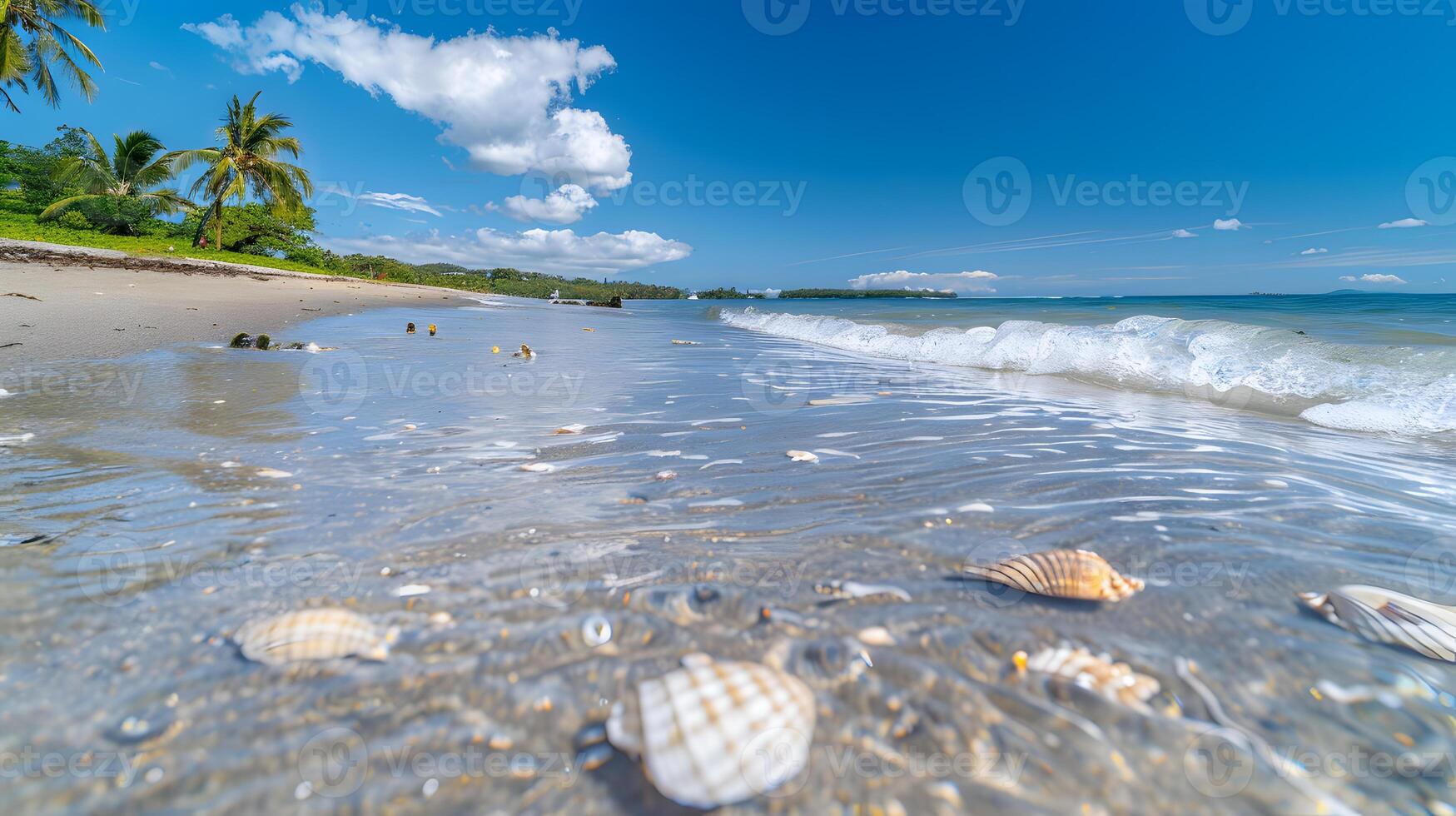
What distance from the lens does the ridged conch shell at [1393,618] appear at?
1575mm

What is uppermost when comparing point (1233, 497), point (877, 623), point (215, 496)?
point (1233, 497)

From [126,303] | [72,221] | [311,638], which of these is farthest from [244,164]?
[311,638]

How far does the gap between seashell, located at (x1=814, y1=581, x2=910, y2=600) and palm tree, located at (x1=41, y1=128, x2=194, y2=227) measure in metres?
43.5

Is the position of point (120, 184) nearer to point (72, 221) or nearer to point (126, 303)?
point (72, 221)

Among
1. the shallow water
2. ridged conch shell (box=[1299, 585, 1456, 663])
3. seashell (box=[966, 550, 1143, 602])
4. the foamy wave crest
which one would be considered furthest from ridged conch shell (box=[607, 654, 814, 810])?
the foamy wave crest

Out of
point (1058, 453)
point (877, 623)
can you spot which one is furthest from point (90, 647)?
point (1058, 453)

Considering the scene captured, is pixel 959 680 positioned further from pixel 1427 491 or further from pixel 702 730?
pixel 1427 491

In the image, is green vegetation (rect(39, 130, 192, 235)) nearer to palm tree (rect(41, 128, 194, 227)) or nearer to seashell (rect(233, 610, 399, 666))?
palm tree (rect(41, 128, 194, 227))

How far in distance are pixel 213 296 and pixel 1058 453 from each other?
1866 centimetres

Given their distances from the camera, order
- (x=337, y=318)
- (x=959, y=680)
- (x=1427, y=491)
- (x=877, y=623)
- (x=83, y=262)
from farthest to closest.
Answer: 1. (x=83, y=262)
2. (x=337, y=318)
3. (x=1427, y=491)
4. (x=877, y=623)
5. (x=959, y=680)

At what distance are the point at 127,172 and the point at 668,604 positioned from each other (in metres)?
49.6

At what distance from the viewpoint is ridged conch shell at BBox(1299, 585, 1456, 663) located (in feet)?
5.17

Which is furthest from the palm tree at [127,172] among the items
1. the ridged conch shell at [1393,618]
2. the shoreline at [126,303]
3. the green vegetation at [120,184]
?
the ridged conch shell at [1393,618]

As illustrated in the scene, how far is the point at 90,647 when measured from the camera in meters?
1.48
